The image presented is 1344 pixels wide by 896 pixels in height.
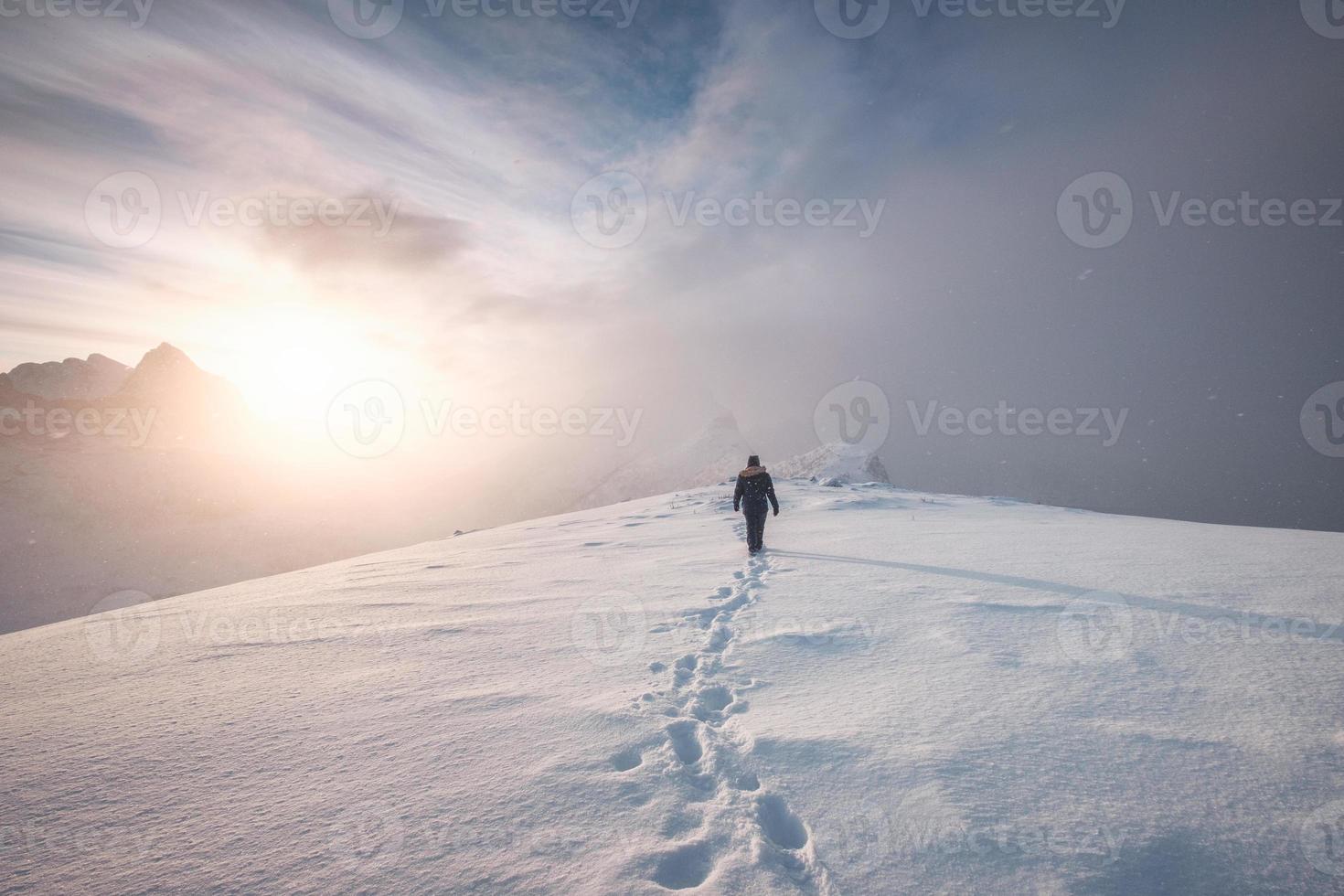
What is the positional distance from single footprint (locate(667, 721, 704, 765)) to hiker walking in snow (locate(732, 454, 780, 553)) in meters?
5.88

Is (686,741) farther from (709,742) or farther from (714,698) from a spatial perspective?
(714,698)

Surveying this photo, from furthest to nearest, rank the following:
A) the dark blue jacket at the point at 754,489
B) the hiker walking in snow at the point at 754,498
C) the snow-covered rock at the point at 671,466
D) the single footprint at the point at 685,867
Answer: the snow-covered rock at the point at 671,466
the dark blue jacket at the point at 754,489
the hiker walking in snow at the point at 754,498
the single footprint at the point at 685,867

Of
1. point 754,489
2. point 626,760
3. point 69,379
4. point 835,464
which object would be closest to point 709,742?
point 626,760

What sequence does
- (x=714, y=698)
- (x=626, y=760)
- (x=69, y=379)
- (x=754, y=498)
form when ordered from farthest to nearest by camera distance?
(x=69, y=379)
(x=754, y=498)
(x=714, y=698)
(x=626, y=760)

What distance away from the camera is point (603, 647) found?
4.92 m

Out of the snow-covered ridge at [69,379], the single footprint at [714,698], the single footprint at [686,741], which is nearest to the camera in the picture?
the single footprint at [686,741]

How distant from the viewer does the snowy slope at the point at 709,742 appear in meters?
2.27

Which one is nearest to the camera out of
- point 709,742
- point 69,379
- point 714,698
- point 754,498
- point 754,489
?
point 709,742

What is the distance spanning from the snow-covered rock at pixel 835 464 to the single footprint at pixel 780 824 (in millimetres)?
29735

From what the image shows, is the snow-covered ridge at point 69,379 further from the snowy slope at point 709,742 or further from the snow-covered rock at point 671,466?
the snowy slope at point 709,742

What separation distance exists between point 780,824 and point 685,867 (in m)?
0.58

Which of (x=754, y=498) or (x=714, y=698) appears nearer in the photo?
(x=714, y=698)

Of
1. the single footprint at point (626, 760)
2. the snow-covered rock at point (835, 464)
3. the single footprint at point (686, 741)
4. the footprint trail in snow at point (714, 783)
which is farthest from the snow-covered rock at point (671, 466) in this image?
the single footprint at point (626, 760)

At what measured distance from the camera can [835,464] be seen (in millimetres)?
32969
